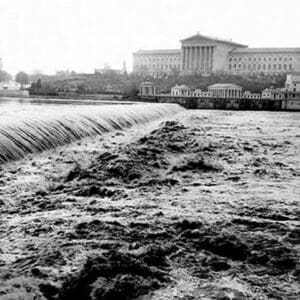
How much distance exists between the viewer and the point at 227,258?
348cm

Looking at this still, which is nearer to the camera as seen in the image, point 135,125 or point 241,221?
point 241,221

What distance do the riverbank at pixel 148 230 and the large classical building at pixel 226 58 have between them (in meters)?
75.2

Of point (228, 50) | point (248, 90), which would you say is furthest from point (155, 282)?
point (228, 50)

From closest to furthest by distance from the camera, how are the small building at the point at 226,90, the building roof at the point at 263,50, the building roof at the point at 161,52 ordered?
the small building at the point at 226,90 < the building roof at the point at 263,50 < the building roof at the point at 161,52

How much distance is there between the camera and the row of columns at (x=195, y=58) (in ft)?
273

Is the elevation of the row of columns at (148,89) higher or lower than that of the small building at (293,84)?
lower

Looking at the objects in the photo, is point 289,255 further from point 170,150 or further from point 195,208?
point 170,150

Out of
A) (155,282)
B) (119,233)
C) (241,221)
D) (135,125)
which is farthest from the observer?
(135,125)

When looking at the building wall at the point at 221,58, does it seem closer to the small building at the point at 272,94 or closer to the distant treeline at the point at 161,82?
the distant treeline at the point at 161,82

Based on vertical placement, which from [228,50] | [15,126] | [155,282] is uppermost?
[228,50]

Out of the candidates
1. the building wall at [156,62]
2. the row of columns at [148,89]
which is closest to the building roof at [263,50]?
the building wall at [156,62]

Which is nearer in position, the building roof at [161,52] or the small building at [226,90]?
the small building at [226,90]

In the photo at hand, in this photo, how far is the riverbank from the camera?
9.95 feet

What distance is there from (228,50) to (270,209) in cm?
8602
